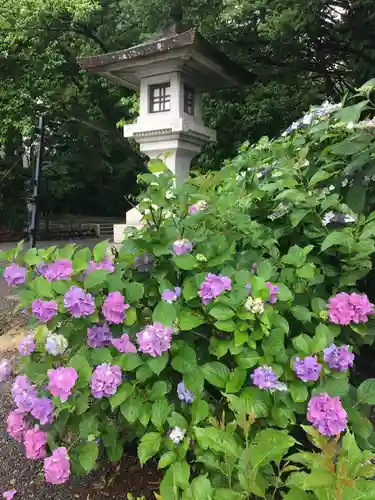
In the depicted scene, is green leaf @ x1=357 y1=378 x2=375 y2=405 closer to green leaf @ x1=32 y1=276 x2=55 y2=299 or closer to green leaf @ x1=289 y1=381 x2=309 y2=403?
green leaf @ x1=289 y1=381 x2=309 y2=403

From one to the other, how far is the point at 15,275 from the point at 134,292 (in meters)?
0.34

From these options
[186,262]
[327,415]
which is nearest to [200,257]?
[186,262]

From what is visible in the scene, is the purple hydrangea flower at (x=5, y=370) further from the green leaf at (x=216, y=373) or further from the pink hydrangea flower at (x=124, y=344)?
the green leaf at (x=216, y=373)

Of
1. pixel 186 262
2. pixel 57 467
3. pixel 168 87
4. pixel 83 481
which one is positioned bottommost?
pixel 83 481

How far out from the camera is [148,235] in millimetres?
1276

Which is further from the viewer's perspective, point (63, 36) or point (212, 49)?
point (63, 36)

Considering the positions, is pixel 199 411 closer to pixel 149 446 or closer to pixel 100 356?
pixel 149 446

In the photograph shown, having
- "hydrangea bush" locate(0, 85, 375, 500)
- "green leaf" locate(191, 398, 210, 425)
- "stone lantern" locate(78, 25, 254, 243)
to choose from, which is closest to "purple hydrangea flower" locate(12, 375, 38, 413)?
"hydrangea bush" locate(0, 85, 375, 500)

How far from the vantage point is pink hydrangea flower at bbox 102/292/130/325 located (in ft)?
3.70

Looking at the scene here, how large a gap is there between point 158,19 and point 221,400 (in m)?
6.77

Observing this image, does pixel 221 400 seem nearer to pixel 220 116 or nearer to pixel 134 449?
pixel 134 449

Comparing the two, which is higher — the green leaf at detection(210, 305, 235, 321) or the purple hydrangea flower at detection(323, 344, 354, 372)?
the green leaf at detection(210, 305, 235, 321)

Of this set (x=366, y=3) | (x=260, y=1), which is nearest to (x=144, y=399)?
(x=366, y=3)

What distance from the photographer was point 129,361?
1.10 m
